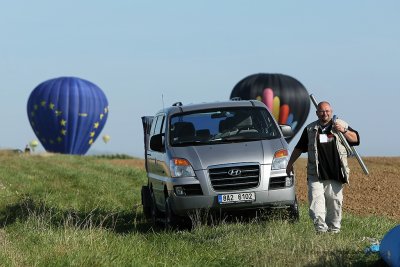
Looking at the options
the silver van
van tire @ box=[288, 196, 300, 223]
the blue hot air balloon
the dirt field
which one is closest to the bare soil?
the dirt field

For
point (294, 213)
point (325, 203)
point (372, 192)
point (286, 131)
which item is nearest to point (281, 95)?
point (372, 192)

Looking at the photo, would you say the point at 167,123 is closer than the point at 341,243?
No

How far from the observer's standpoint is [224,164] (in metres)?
14.1

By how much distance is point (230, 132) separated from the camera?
1492cm

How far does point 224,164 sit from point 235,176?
10.5 inches

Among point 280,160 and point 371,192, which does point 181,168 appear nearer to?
point 280,160

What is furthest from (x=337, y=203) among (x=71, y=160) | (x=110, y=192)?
(x=71, y=160)

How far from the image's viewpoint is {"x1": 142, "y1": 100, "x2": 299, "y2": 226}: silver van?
1410cm

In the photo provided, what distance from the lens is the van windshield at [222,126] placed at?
1478cm

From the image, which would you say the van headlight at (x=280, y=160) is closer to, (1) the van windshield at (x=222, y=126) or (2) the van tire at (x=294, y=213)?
(1) the van windshield at (x=222, y=126)

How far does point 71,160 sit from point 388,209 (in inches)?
889

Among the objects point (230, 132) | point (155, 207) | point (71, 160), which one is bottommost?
point (71, 160)

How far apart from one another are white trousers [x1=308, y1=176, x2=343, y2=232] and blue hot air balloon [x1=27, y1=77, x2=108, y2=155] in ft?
158

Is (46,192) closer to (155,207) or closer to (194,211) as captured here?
(155,207)
